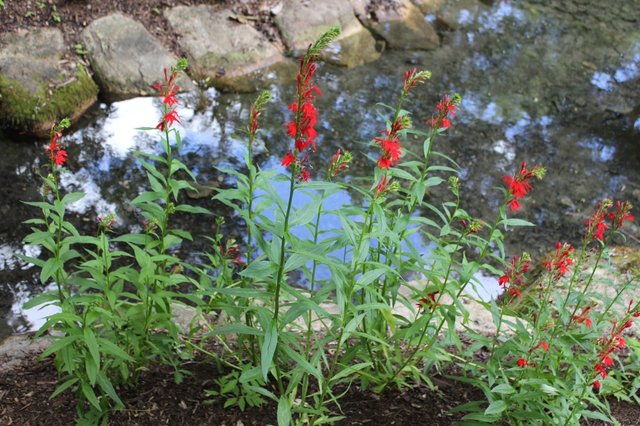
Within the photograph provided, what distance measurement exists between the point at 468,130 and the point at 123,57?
3.57 meters

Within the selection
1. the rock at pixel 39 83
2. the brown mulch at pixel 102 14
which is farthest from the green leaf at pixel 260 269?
the brown mulch at pixel 102 14

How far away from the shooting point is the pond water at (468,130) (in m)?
4.80

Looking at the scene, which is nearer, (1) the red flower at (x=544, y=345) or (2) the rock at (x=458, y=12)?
(1) the red flower at (x=544, y=345)

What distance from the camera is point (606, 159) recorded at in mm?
6555

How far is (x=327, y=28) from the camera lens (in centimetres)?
751

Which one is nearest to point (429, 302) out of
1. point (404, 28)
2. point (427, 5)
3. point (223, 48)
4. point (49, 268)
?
point (49, 268)

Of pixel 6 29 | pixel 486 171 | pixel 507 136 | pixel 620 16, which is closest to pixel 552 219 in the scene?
pixel 486 171

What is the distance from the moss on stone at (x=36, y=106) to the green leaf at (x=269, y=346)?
386cm

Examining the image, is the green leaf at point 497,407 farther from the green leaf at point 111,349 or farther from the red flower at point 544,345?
the green leaf at point 111,349

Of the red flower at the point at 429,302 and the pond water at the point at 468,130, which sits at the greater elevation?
the red flower at the point at 429,302

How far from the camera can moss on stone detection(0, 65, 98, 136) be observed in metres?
5.22

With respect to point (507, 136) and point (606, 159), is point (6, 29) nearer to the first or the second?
point (507, 136)

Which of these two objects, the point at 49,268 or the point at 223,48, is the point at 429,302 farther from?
the point at 223,48

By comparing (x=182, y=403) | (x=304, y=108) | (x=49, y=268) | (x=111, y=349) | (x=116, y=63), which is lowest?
(x=182, y=403)
